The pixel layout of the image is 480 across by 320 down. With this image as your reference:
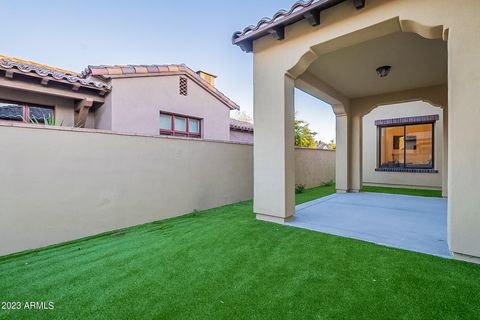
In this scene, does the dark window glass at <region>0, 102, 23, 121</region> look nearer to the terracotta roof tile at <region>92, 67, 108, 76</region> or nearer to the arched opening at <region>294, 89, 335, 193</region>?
the terracotta roof tile at <region>92, 67, 108, 76</region>

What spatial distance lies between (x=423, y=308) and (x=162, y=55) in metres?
13.2

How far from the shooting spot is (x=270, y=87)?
4.92 metres

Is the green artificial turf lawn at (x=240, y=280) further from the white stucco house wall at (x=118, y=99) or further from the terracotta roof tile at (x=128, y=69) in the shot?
the terracotta roof tile at (x=128, y=69)

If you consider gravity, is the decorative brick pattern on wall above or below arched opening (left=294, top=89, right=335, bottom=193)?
above

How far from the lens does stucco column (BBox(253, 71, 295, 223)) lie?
475 centimetres

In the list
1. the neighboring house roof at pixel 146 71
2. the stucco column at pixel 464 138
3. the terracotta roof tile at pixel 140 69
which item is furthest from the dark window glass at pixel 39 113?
the stucco column at pixel 464 138

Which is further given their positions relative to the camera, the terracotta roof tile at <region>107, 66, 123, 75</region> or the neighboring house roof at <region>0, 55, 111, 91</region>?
the terracotta roof tile at <region>107, 66, 123, 75</region>

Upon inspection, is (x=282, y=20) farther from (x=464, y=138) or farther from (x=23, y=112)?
(x=23, y=112)

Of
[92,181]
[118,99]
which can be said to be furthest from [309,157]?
[92,181]

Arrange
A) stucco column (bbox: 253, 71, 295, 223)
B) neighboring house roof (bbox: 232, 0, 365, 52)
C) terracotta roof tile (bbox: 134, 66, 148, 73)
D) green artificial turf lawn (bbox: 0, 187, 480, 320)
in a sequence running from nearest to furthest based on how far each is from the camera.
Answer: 1. green artificial turf lawn (bbox: 0, 187, 480, 320)
2. neighboring house roof (bbox: 232, 0, 365, 52)
3. stucco column (bbox: 253, 71, 295, 223)
4. terracotta roof tile (bbox: 134, 66, 148, 73)

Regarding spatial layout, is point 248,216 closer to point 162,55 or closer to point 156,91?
point 156,91

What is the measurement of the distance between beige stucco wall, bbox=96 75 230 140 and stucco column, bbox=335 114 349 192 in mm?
5059

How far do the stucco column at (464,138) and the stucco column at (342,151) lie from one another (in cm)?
577

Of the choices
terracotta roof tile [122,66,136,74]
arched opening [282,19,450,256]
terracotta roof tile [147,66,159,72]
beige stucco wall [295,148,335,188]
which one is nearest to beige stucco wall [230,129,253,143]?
beige stucco wall [295,148,335,188]
